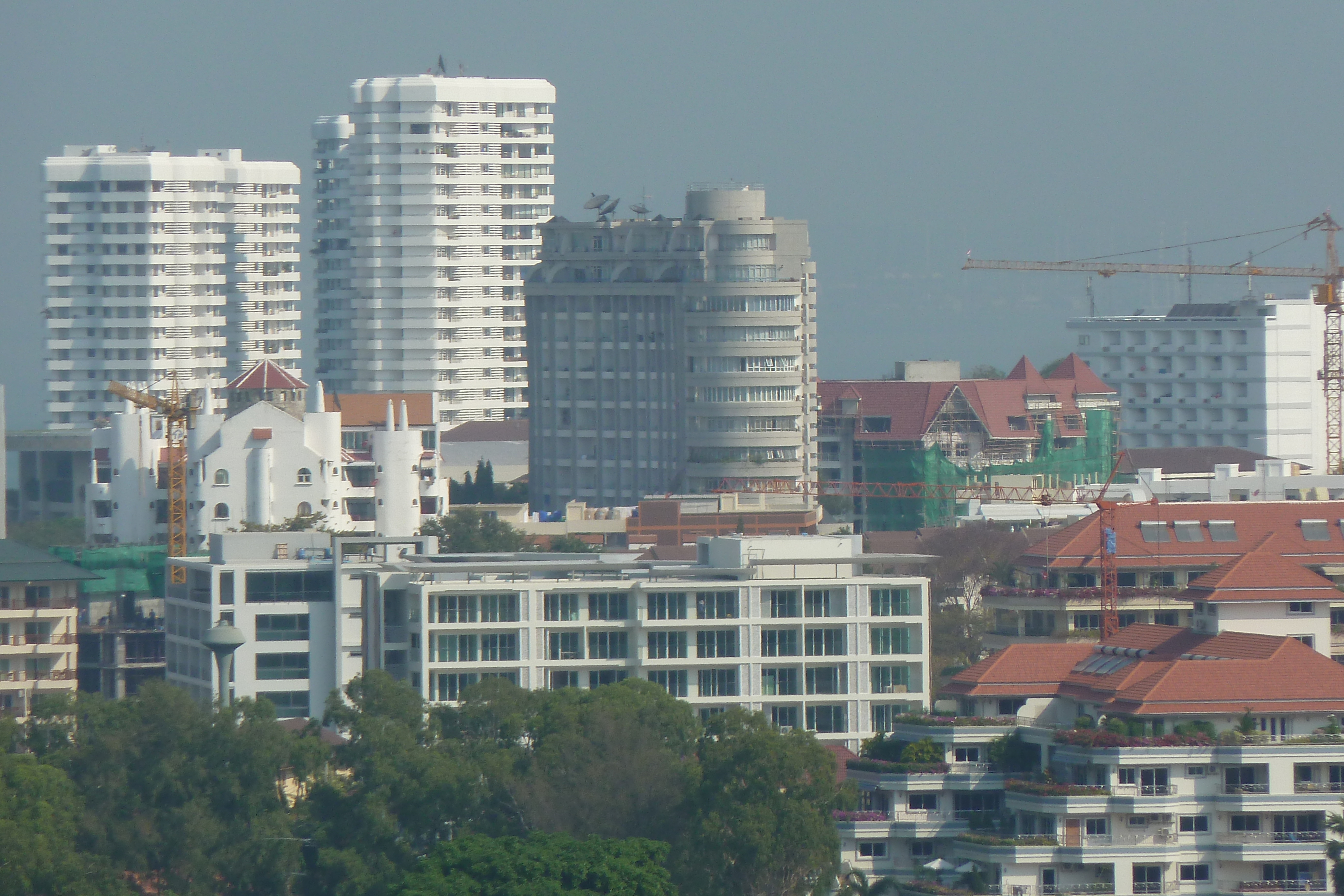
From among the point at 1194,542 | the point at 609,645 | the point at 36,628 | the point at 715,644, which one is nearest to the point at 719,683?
the point at 715,644

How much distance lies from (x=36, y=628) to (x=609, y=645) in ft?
106

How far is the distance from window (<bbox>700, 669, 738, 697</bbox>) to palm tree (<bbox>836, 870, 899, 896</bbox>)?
23.9 m

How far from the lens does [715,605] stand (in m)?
105

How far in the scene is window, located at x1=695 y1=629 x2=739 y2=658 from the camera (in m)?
105

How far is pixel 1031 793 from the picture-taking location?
262 feet

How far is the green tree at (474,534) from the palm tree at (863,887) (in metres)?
71.3

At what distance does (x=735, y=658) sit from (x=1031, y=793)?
85.5 feet

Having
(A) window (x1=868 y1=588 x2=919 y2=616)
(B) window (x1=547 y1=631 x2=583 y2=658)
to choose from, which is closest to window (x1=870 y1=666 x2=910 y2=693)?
(A) window (x1=868 y1=588 x2=919 y2=616)

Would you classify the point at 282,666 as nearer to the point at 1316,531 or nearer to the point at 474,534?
the point at 1316,531

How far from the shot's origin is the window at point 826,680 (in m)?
105

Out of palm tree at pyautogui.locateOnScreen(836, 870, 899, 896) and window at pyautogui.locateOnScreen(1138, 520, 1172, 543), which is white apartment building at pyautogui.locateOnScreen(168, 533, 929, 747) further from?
palm tree at pyautogui.locateOnScreen(836, 870, 899, 896)

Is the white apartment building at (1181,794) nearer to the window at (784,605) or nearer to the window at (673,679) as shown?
the window at (673,679)

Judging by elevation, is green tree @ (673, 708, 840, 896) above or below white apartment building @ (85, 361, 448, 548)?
below

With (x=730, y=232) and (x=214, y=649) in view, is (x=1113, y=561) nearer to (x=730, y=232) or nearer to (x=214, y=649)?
(x=214, y=649)
